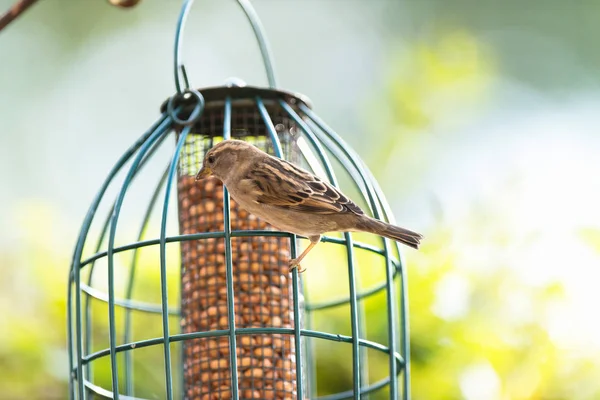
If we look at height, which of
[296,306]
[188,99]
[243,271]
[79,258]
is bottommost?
[296,306]

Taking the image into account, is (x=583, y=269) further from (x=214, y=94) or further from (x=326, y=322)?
(x=214, y=94)

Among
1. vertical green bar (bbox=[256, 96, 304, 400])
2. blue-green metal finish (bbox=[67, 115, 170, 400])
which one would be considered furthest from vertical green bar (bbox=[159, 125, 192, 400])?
vertical green bar (bbox=[256, 96, 304, 400])

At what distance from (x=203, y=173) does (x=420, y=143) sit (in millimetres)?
2272

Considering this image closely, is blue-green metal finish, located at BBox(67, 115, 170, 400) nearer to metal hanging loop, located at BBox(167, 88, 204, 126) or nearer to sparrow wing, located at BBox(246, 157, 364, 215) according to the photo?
metal hanging loop, located at BBox(167, 88, 204, 126)

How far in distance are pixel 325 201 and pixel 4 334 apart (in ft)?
6.24

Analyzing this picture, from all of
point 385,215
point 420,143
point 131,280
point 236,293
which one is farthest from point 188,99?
point 420,143

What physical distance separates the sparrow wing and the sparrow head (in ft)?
0.24

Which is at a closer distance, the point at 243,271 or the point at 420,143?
the point at 243,271

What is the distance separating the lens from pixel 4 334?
17.0ft

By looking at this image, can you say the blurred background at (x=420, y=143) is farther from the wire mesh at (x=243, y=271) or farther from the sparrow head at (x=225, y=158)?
the sparrow head at (x=225, y=158)

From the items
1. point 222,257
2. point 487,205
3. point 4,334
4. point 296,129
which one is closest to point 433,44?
point 487,205

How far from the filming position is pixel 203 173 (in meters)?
4.48

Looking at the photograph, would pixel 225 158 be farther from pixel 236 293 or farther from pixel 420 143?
pixel 420 143

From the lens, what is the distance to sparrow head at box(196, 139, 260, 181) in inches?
173
